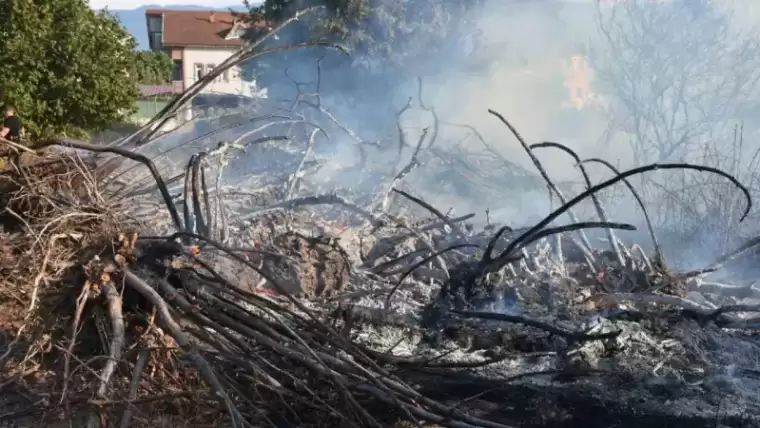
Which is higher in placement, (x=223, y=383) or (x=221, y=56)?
(x=221, y=56)

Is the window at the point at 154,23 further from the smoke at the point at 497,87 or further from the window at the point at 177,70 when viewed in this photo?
the smoke at the point at 497,87

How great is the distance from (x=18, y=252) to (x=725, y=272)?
6277mm

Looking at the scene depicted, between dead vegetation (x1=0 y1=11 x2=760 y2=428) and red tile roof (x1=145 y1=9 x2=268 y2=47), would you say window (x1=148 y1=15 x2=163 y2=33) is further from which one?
dead vegetation (x1=0 y1=11 x2=760 y2=428)

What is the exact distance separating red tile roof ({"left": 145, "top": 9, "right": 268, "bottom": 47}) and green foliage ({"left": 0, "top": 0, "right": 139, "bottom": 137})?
66.7 ft

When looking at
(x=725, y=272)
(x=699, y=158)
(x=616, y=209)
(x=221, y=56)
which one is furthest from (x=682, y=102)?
(x=221, y=56)

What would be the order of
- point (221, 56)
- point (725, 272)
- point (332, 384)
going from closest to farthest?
1. point (332, 384)
2. point (725, 272)
3. point (221, 56)

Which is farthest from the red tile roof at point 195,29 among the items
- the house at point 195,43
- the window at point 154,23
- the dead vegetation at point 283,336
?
the dead vegetation at point 283,336

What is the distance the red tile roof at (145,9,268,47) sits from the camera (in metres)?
34.8

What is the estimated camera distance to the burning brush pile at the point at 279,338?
3307mm

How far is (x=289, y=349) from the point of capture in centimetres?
335

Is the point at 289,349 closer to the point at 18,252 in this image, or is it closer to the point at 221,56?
the point at 18,252

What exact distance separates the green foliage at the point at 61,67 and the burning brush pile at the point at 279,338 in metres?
8.16

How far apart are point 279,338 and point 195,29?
1381 inches

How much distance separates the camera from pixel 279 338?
350 centimetres
